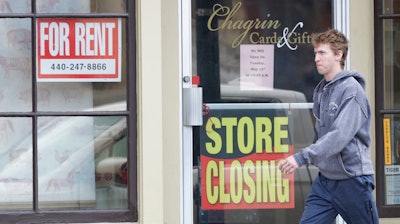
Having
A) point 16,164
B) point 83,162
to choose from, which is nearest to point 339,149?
point 83,162

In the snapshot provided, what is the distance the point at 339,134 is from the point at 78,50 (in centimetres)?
217

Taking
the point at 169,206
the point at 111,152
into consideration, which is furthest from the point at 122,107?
the point at 169,206

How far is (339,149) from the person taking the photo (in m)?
6.03

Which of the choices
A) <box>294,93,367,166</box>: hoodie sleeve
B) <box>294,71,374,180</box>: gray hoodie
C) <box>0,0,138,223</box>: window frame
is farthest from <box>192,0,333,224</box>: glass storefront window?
<box>294,93,367,166</box>: hoodie sleeve

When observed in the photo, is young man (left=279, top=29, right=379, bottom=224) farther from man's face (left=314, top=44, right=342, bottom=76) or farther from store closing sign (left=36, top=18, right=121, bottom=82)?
store closing sign (left=36, top=18, right=121, bottom=82)

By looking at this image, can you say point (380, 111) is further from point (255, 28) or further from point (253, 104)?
point (255, 28)

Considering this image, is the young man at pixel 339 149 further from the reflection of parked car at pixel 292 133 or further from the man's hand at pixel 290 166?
the reflection of parked car at pixel 292 133

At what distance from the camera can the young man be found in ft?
19.8

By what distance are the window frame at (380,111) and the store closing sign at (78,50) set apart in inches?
73.4

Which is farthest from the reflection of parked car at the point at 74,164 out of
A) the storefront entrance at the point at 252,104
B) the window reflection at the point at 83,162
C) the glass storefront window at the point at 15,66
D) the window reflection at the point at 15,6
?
the window reflection at the point at 15,6

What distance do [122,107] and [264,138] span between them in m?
1.08

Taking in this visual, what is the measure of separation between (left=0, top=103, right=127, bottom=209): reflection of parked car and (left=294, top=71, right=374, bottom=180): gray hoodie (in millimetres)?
1679

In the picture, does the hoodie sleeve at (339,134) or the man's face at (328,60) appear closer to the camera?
the hoodie sleeve at (339,134)

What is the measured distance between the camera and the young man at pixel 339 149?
6.05 m
